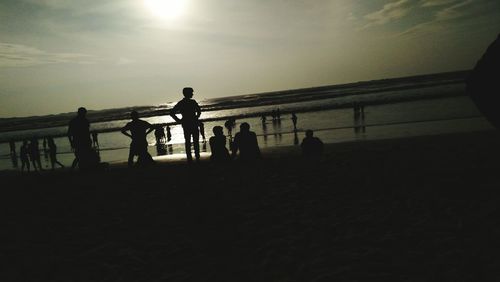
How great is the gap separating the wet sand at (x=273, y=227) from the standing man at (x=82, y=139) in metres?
3.79

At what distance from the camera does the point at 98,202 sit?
728cm

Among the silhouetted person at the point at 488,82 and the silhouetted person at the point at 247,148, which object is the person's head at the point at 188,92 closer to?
the silhouetted person at the point at 247,148

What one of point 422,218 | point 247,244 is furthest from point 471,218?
point 247,244

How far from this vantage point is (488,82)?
2.66 m

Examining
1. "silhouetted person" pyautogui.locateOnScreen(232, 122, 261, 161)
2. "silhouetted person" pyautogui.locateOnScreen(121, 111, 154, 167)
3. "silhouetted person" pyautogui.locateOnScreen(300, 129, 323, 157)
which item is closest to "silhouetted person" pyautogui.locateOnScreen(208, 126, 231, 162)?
"silhouetted person" pyautogui.locateOnScreen(232, 122, 261, 161)

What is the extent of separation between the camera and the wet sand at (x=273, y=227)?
3.75 meters

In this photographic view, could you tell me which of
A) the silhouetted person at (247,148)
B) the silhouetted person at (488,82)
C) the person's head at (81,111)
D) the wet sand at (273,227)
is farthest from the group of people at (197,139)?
the silhouetted person at (488,82)

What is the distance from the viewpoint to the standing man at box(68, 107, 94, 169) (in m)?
12.1

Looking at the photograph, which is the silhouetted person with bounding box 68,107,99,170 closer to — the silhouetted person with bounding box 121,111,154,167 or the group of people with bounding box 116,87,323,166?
the silhouetted person with bounding box 121,111,154,167

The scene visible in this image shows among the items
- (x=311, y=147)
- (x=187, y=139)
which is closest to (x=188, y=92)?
(x=187, y=139)

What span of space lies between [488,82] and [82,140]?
12524 mm

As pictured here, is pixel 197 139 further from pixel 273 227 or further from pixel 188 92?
pixel 273 227

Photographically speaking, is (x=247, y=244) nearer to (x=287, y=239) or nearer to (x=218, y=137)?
(x=287, y=239)

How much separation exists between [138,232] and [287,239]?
94.3 inches
